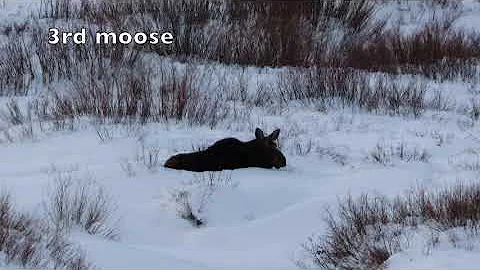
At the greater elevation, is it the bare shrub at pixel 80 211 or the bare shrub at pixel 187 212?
the bare shrub at pixel 80 211

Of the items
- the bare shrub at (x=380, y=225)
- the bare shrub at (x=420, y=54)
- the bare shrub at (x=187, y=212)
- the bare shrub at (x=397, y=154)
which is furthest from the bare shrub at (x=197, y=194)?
the bare shrub at (x=420, y=54)

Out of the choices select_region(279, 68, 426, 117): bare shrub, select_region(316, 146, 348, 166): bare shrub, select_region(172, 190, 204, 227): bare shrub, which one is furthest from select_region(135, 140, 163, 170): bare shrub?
select_region(279, 68, 426, 117): bare shrub

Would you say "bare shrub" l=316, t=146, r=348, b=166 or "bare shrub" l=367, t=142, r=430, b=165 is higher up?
"bare shrub" l=367, t=142, r=430, b=165

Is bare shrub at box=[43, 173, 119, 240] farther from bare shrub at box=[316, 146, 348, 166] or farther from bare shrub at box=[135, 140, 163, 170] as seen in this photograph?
bare shrub at box=[316, 146, 348, 166]

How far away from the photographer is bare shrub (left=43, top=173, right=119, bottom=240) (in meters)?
5.07

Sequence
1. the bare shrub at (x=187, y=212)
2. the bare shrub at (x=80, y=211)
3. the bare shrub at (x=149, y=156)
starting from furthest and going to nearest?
the bare shrub at (x=149, y=156) < the bare shrub at (x=187, y=212) < the bare shrub at (x=80, y=211)

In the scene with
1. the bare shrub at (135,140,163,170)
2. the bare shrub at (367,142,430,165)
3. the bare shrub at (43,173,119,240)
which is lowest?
the bare shrub at (367,142,430,165)

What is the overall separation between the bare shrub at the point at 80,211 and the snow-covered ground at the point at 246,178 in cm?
8

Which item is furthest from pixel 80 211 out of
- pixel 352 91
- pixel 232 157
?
pixel 352 91

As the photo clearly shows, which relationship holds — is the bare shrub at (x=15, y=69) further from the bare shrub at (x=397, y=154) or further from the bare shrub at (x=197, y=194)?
the bare shrub at (x=397, y=154)

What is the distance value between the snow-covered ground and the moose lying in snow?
10cm

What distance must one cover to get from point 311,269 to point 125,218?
141 centimetres

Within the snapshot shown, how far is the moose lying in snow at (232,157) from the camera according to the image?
634cm

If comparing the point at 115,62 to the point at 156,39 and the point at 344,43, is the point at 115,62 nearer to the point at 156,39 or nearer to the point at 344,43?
the point at 156,39
